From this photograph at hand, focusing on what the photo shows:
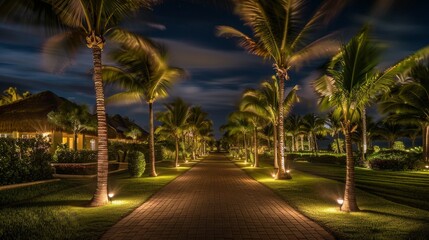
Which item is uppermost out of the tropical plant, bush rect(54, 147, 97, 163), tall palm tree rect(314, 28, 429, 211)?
the tropical plant

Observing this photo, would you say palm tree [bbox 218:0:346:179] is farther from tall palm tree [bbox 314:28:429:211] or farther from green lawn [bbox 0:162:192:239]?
green lawn [bbox 0:162:192:239]

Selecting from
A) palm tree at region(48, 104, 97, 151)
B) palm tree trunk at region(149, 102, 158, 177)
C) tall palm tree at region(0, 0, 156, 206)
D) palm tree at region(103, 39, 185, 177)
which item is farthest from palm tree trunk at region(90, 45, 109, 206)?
palm tree at region(48, 104, 97, 151)

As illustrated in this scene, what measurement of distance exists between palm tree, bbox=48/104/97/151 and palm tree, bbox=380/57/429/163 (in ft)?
80.2

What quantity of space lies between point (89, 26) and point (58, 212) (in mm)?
5300

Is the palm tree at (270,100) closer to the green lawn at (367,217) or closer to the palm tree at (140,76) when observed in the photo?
the palm tree at (140,76)

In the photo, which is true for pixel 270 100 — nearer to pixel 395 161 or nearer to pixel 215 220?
pixel 395 161

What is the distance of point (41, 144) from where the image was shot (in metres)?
15.3

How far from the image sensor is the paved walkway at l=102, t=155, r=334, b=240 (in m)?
7.00

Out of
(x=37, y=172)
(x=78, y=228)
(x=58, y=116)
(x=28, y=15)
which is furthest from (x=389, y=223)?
(x=58, y=116)

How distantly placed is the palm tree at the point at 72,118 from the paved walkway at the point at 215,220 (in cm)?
1786

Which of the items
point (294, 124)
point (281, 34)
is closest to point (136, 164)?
point (281, 34)

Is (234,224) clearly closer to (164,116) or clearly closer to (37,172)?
(37,172)

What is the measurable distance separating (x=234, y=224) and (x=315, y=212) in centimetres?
256

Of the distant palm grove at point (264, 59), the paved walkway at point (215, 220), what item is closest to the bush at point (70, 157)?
the distant palm grove at point (264, 59)
